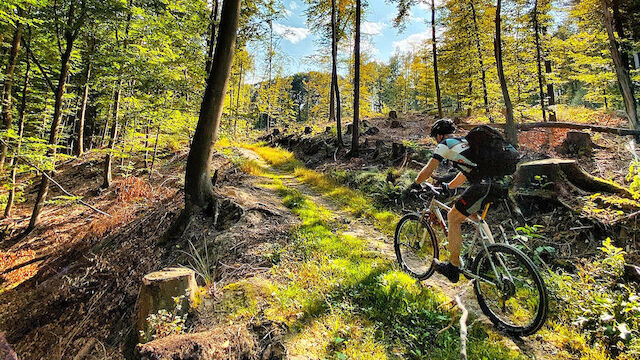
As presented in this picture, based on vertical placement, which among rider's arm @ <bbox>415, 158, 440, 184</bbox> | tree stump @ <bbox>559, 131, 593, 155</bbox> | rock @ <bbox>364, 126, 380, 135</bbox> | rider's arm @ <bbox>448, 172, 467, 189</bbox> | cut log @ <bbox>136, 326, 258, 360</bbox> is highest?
rock @ <bbox>364, 126, 380, 135</bbox>

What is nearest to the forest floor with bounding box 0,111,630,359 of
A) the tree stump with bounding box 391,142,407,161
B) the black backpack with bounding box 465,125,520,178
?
the black backpack with bounding box 465,125,520,178

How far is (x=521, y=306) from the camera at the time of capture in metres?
3.18

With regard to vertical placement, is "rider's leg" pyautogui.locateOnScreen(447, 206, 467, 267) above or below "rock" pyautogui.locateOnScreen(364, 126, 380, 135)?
below

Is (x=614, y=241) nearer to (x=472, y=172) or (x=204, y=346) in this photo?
(x=472, y=172)

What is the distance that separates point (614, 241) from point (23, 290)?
12165mm

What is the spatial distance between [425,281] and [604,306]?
6.30ft

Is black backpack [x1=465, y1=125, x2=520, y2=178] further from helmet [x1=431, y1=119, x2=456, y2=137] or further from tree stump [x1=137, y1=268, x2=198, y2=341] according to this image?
tree stump [x1=137, y1=268, x2=198, y2=341]

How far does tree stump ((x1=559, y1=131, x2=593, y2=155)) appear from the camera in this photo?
Answer: 7016mm

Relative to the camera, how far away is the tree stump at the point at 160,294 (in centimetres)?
312

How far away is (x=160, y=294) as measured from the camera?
10.3 feet

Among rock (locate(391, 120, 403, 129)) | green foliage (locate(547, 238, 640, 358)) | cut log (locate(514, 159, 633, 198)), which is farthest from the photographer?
rock (locate(391, 120, 403, 129))

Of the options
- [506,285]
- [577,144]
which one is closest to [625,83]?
[577,144]

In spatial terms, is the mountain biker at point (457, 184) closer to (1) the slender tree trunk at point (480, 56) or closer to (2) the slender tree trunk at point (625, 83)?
(2) the slender tree trunk at point (625, 83)

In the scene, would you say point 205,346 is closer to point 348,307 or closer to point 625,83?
point 348,307
